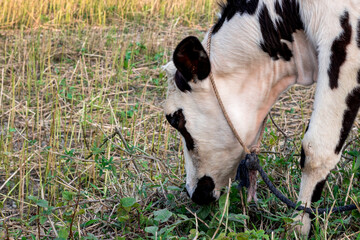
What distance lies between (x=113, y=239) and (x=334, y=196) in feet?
4.26

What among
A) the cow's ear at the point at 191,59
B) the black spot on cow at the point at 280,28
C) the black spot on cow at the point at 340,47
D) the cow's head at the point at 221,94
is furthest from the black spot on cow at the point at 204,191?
the black spot on cow at the point at 340,47

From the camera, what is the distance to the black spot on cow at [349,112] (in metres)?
2.68

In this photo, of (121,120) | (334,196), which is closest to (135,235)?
(334,196)

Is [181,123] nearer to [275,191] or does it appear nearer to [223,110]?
[223,110]

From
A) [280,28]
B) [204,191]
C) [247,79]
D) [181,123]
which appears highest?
[280,28]

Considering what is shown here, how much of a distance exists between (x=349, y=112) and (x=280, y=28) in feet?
1.87

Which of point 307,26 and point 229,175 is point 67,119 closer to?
point 229,175

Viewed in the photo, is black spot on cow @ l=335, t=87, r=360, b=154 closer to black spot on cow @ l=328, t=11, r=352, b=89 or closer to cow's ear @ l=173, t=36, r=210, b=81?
black spot on cow @ l=328, t=11, r=352, b=89

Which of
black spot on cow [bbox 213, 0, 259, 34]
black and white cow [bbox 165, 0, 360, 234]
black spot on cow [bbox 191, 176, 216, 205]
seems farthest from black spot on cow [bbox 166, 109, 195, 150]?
black spot on cow [bbox 213, 0, 259, 34]

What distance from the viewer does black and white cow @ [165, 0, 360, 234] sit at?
2.67 m

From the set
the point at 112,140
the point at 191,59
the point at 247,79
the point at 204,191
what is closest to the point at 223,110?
the point at 247,79

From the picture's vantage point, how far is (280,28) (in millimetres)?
2939

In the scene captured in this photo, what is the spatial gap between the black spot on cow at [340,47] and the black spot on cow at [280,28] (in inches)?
11.0

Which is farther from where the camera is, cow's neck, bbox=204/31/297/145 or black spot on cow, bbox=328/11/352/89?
cow's neck, bbox=204/31/297/145
